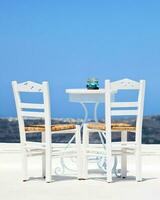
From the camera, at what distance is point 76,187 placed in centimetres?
613

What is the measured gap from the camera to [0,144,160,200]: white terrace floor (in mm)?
5688

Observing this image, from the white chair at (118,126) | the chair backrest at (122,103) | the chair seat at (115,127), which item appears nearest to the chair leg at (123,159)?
the white chair at (118,126)

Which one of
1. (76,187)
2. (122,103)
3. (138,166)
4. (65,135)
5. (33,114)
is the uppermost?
(122,103)

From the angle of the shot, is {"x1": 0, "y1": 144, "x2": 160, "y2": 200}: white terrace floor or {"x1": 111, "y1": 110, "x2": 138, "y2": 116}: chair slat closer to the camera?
{"x1": 0, "y1": 144, "x2": 160, "y2": 200}: white terrace floor

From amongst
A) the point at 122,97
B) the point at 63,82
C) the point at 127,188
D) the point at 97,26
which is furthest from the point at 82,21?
the point at 127,188

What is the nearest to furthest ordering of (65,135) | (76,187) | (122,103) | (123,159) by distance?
(76,187)
(122,103)
(123,159)
(65,135)

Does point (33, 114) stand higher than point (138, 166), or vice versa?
point (33, 114)

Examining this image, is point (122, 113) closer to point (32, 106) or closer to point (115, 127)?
point (115, 127)

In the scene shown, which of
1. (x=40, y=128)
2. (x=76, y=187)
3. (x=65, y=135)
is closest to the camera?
(x=76, y=187)

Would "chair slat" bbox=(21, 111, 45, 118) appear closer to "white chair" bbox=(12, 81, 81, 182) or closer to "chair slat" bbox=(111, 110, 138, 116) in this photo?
"white chair" bbox=(12, 81, 81, 182)

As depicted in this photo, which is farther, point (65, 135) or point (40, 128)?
point (65, 135)

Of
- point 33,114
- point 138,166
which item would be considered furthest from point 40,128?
point 138,166

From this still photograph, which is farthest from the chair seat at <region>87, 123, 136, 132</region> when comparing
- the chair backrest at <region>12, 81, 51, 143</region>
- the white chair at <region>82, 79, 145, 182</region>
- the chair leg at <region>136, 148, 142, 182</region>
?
the chair backrest at <region>12, 81, 51, 143</region>

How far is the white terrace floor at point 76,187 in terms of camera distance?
18.7 ft
